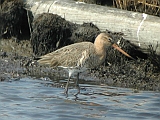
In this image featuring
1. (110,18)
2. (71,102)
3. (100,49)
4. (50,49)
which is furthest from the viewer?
(50,49)

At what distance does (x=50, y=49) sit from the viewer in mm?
11461

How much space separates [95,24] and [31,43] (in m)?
1.54

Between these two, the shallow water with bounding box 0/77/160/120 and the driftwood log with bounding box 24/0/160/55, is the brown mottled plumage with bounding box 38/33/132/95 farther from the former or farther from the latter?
the driftwood log with bounding box 24/0/160/55

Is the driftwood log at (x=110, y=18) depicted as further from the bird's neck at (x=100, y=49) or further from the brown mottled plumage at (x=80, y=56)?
the bird's neck at (x=100, y=49)

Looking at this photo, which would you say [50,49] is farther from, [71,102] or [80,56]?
[71,102]

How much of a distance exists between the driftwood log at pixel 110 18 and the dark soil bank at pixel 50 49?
15cm

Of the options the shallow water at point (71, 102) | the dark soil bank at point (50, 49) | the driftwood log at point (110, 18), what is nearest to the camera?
the shallow water at point (71, 102)

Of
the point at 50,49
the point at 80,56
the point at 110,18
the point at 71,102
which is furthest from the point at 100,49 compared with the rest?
the point at 50,49

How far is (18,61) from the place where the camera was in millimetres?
11320

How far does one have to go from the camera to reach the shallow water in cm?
841

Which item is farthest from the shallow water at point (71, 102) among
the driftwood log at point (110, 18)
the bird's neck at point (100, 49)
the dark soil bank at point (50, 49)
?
the driftwood log at point (110, 18)

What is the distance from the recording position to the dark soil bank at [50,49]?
1020 centimetres

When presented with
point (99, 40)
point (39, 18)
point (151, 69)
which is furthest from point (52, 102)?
point (39, 18)

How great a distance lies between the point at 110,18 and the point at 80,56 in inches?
70.1
